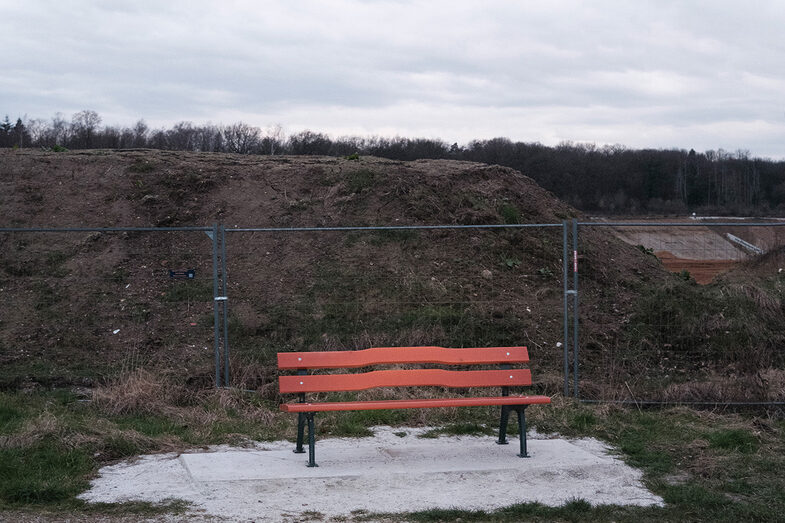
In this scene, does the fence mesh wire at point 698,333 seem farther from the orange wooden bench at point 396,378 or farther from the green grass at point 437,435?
the orange wooden bench at point 396,378

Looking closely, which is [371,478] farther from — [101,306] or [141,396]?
[101,306]

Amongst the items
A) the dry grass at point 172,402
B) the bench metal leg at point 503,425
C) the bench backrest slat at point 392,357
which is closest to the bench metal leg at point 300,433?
the bench backrest slat at point 392,357

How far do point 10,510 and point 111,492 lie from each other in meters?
0.65

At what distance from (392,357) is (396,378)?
24 centimetres

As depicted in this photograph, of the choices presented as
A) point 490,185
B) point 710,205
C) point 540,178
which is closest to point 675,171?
point 710,205

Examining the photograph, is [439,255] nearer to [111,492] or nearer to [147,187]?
[147,187]

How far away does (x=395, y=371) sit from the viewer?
6.62 metres

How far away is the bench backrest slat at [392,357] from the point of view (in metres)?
6.62

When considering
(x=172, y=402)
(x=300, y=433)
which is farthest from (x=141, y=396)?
(x=300, y=433)

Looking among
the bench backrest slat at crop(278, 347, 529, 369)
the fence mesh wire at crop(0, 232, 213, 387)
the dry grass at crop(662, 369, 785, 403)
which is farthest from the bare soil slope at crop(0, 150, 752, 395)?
the bench backrest slat at crop(278, 347, 529, 369)

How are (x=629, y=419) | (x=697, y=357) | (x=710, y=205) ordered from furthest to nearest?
(x=710, y=205)
(x=697, y=357)
(x=629, y=419)

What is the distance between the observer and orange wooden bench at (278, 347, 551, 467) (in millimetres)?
6480

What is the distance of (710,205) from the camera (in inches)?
2085

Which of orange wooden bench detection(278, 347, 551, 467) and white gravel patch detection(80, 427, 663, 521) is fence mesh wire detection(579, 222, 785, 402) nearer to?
orange wooden bench detection(278, 347, 551, 467)
